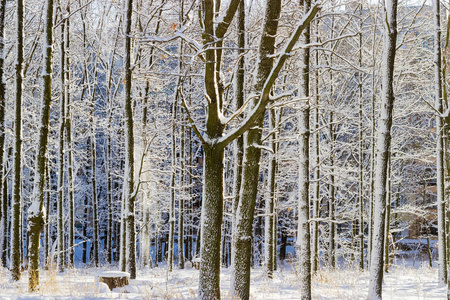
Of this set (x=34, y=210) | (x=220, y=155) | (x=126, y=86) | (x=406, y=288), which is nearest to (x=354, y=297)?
(x=406, y=288)

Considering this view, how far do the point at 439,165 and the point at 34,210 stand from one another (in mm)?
11016

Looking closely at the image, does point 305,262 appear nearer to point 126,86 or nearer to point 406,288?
point 406,288

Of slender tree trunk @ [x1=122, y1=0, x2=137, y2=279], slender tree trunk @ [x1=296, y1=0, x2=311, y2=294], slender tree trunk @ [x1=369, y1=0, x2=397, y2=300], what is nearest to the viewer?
slender tree trunk @ [x1=369, y1=0, x2=397, y2=300]

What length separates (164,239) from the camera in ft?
118

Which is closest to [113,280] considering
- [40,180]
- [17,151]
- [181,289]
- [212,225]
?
[181,289]

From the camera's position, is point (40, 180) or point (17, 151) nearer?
point (40, 180)

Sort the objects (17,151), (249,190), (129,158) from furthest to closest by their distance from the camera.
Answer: (129,158) < (17,151) < (249,190)

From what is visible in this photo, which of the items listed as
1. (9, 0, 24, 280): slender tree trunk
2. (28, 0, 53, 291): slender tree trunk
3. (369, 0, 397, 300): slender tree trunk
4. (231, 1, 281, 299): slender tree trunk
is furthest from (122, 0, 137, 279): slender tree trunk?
(369, 0, 397, 300): slender tree trunk

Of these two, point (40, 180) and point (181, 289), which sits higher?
point (40, 180)

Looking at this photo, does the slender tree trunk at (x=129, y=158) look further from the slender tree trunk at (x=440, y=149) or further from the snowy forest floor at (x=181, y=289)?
the slender tree trunk at (x=440, y=149)

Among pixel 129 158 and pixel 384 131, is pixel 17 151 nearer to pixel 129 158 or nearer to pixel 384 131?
pixel 129 158

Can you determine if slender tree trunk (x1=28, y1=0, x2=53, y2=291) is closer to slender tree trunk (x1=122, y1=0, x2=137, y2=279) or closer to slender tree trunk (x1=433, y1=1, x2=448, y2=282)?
slender tree trunk (x1=122, y1=0, x2=137, y2=279)

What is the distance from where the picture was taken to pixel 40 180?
22.6 ft

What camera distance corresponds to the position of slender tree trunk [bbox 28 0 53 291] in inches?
265
